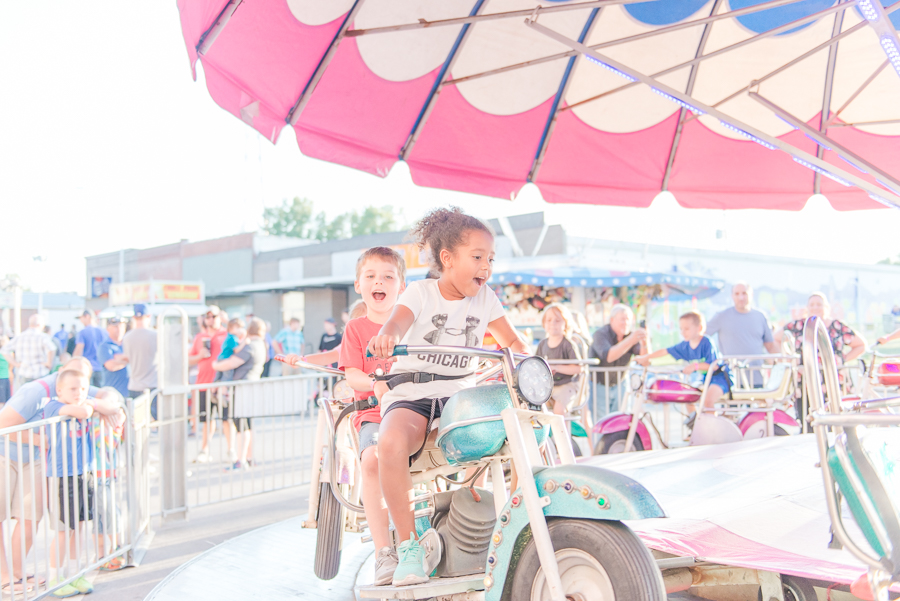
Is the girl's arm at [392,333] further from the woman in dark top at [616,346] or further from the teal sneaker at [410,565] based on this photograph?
the woman in dark top at [616,346]

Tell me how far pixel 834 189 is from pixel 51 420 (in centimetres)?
624

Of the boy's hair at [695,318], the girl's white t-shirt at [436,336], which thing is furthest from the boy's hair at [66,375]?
the boy's hair at [695,318]

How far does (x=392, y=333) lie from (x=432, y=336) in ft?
1.20

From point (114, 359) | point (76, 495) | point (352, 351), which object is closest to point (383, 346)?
point (352, 351)

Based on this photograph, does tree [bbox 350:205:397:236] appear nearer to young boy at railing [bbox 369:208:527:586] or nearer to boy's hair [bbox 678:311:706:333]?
boy's hair [bbox 678:311:706:333]

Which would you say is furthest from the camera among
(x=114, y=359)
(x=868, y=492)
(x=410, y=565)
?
(x=114, y=359)

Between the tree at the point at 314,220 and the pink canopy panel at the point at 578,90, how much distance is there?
74.6 metres

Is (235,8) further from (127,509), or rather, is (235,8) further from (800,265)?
(800,265)

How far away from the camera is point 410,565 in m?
2.64

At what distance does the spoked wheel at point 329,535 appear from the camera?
362 cm

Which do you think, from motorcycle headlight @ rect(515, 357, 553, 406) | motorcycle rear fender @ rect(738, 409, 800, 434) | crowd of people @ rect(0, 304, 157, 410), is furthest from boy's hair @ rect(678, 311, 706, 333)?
crowd of people @ rect(0, 304, 157, 410)

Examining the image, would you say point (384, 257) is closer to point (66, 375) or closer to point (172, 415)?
point (66, 375)

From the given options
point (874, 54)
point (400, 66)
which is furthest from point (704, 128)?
point (400, 66)

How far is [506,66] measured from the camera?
4746 millimetres
